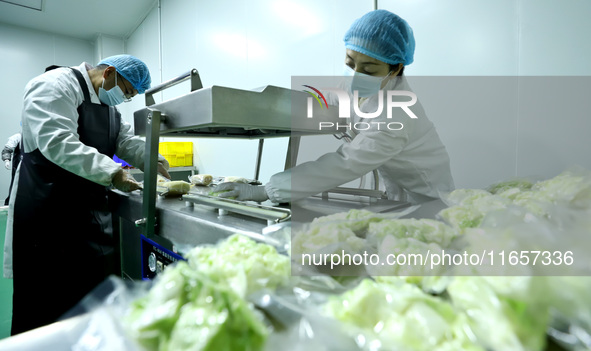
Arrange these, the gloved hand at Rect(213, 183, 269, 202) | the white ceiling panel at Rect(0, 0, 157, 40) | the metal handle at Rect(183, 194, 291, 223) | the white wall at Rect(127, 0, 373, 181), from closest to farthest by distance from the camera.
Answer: the metal handle at Rect(183, 194, 291, 223), the gloved hand at Rect(213, 183, 269, 202), the white wall at Rect(127, 0, 373, 181), the white ceiling panel at Rect(0, 0, 157, 40)

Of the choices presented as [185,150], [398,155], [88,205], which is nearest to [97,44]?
[185,150]

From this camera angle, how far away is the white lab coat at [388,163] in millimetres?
1432

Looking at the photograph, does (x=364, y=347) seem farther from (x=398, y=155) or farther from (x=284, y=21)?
(x=284, y=21)

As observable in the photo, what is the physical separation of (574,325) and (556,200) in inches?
23.7

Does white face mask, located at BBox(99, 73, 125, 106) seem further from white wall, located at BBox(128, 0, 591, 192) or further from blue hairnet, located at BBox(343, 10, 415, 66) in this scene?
blue hairnet, located at BBox(343, 10, 415, 66)

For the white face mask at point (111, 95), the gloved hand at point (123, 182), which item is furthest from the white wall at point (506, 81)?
the white face mask at point (111, 95)

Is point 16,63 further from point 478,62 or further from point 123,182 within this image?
point 478,62

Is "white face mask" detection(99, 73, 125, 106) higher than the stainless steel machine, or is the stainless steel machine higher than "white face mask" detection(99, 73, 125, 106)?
"white face mask" detection(99, 73, 125, 106)

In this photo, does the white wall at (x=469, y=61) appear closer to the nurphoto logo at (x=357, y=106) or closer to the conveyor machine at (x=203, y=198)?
the nurphoto logo at (x=357, y=106)

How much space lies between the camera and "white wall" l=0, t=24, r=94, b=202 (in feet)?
19.2

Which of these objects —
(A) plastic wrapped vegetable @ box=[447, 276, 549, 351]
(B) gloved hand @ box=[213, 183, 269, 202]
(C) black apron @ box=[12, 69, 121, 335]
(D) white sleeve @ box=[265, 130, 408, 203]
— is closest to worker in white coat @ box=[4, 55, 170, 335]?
(C) black apron @ box=[12, 69, 121, 335]

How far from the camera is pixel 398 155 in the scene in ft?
5.66

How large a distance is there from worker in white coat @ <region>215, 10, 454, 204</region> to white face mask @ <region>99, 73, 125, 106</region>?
4.22 feet

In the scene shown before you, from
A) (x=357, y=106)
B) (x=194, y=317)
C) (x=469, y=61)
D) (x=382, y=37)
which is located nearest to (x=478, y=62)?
(x=469, y=61)
